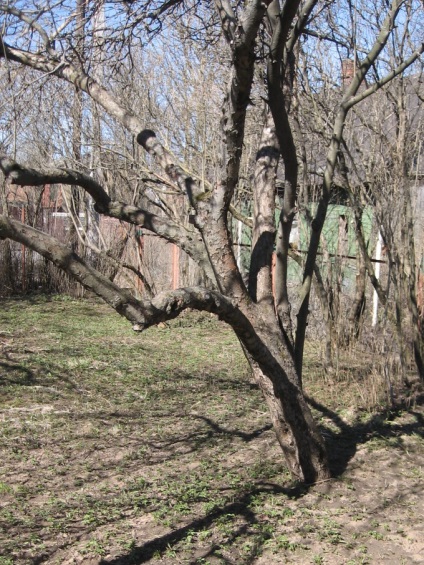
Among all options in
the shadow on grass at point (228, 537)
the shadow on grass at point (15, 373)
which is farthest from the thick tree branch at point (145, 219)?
the shadow on grass at point (15, 373)

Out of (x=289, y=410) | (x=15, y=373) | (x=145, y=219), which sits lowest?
(x=15, y=373)

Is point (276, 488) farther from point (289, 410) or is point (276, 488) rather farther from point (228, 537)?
point (228, 537)

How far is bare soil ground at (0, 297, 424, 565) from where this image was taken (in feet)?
11.6

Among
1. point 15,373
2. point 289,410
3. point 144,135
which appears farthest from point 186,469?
point 15,373

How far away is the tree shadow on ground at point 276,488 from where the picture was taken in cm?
343

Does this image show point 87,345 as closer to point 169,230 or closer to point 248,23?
point 169,230

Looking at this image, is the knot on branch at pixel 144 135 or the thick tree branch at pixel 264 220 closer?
the thick tree branch at pixel 264 220

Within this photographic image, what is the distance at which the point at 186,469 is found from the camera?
181 inches

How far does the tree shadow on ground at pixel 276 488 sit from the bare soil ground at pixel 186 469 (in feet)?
0.04

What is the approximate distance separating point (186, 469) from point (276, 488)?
697 mm

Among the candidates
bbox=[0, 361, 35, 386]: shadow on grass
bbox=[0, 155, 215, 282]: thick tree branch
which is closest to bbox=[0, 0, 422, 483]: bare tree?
bbox=[0, 155, 215, 282]: thick tree branch

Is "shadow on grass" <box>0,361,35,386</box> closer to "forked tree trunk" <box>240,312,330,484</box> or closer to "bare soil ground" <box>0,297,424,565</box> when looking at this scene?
"bare soil ground" <box>0,297,424,565</box>

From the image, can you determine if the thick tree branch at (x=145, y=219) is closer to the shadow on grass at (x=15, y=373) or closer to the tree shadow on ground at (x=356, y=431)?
the tree shadow on ground at (x=356, y=431)

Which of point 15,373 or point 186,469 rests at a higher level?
point 15,373
